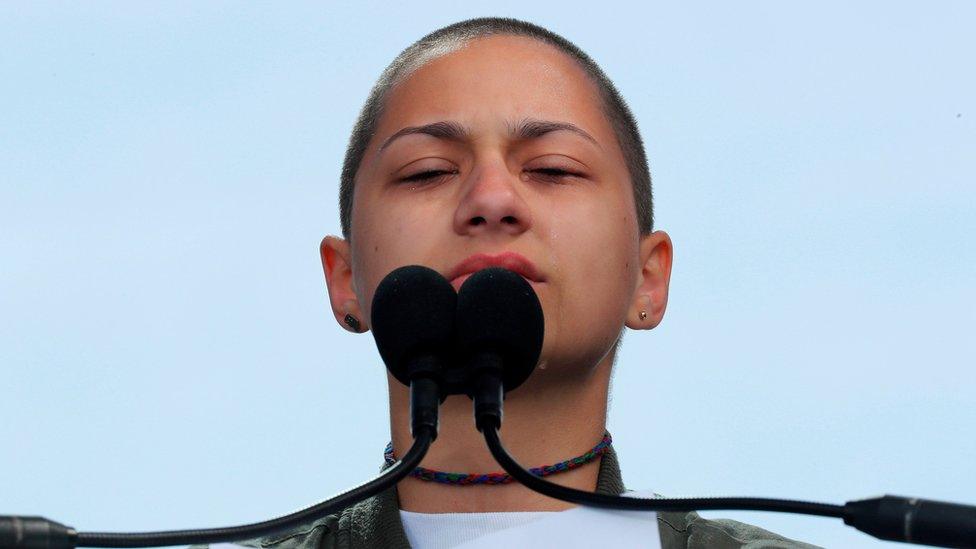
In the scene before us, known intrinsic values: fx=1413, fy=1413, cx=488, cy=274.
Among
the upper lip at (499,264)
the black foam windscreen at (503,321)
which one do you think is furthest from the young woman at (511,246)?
the black foam windscreen at (503,321)

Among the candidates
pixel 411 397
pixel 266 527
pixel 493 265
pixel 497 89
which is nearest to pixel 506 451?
pixel 411 397

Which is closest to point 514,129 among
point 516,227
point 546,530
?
point 516,227

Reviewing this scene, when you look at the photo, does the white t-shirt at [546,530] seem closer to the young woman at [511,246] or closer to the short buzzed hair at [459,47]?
the young woman at [511,246]

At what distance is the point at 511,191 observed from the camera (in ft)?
7.77

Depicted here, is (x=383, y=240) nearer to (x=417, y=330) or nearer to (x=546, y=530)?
(x=546, y=530)

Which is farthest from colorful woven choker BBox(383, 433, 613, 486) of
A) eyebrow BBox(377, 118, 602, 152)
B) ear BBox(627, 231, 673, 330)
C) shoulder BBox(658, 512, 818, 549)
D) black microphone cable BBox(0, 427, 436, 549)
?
black microphone cable BBox(0, 427, 436, 549)

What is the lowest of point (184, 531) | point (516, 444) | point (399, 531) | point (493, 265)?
point (184, 531)

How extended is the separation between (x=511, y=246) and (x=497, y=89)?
36cm

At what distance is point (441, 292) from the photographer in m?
1.83

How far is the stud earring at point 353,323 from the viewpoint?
275cm

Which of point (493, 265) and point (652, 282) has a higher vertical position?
point (652, 282)

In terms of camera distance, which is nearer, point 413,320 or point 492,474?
point 413,320

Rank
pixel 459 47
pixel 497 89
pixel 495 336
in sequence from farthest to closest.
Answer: pixel 459 47
pixel 497 89
pixel 495 336

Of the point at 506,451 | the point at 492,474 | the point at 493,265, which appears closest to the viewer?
the point at 506,451
